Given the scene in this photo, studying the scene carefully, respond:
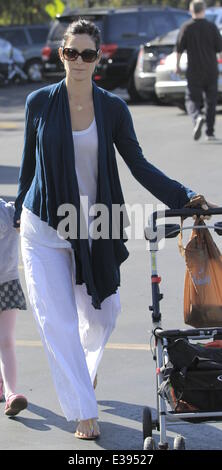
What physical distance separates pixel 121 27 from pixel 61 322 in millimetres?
19940

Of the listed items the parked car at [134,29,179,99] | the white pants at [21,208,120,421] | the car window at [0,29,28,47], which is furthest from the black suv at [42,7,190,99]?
the white pants at [21,208,120,421]

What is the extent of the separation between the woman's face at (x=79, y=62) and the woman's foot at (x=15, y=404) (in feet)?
5.48

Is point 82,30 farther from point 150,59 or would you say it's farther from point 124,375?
point 150,59

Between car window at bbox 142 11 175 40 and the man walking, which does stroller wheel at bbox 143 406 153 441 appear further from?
car window at bbox 142 11 175 40

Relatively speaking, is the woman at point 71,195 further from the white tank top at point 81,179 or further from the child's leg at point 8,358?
the child's leg at point 8,358

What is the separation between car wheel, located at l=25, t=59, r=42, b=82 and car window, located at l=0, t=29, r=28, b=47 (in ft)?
2.13

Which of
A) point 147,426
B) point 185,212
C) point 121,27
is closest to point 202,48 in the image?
point 121,27

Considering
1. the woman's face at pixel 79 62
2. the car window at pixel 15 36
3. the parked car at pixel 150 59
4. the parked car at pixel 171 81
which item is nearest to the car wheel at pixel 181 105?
the parked car at pixel 171 81

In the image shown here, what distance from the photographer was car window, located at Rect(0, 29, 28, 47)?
3394 cm

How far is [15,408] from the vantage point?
605cm

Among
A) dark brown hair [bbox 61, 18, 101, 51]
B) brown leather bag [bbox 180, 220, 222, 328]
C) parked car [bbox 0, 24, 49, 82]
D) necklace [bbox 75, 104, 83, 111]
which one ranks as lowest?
parked car [bbox 0, 24, 49, 82]

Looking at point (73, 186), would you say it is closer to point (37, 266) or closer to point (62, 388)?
point (37, 266)

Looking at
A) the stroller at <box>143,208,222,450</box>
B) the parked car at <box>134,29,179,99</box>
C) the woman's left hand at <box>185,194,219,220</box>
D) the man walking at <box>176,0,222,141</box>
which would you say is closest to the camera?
the stroller at <box>143,208,222,450</box>

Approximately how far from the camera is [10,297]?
6215 mm
